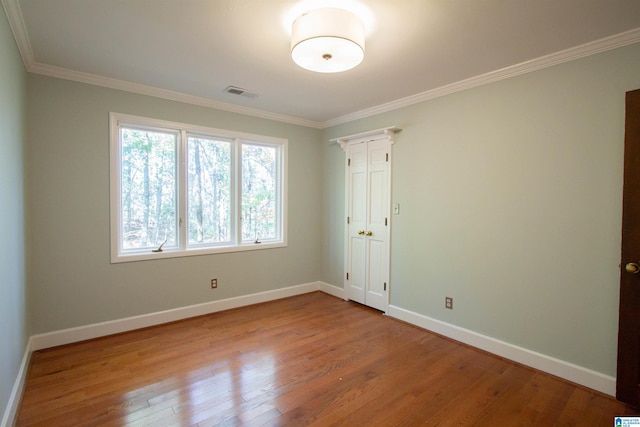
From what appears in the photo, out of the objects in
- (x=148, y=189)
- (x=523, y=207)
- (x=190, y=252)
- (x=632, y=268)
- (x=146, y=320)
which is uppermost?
(x=148, y=189)

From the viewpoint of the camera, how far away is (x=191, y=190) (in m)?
3.73

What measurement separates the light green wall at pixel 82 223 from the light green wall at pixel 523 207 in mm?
2509

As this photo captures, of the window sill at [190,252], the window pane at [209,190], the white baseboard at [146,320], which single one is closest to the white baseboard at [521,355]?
the white baseboard at [146,320]

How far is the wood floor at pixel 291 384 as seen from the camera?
6.59 feet

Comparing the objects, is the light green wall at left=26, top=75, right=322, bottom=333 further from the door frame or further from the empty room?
the door frame

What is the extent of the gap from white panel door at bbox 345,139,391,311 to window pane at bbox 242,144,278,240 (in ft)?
3.58

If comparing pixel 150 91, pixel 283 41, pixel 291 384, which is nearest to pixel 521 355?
pixel 291 384

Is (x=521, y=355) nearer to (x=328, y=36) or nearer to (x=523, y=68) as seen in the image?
(x=523, y=68)

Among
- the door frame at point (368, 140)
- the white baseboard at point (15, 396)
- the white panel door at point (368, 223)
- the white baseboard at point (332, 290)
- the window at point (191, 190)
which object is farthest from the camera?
the white baseboard at point (332, 290)

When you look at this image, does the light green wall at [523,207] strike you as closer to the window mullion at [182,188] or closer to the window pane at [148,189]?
the window mullion at [182,188]

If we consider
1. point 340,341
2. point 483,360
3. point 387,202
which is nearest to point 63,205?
point 340,341

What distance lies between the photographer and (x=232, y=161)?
404 centimetres

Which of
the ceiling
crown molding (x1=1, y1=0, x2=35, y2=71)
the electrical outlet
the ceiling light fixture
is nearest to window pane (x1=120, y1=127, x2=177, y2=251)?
the ceiling

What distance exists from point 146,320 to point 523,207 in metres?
3.91
